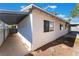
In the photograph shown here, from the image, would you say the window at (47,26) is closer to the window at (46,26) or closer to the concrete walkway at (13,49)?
the window at (46,26)

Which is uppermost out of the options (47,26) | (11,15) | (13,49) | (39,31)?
(11,15)

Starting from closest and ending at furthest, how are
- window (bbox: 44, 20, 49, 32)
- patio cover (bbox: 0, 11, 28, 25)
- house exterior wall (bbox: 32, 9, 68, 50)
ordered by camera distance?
patio cover (bbox: 0, 11, 28, 25)
house exterior wall (bbox: 32, 9, 68, 50)
window (bbox: 44, 20, 49, 32)

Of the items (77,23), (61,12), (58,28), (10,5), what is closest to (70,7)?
(61,12)

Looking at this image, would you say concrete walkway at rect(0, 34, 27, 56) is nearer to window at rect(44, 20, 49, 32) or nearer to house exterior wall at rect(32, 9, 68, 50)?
house exterior wall at rect(32, 9, 68, 50)

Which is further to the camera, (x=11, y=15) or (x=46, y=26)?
(x=46, y=26)

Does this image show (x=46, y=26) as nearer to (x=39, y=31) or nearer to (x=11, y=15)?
(x=39, y=31)

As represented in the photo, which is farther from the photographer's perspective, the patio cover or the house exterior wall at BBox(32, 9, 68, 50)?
the house exterior wall at BBox(32, 9, 68, 50)

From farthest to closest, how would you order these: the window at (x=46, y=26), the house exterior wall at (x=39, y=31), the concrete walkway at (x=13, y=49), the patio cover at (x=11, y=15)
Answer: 1. the window at (x=46, y=26)
2. the house exterior wall at (x=39, y=31)
3. the concrete walkway at (x=13, y=49)
4. the patio cover at (x=11, y=15)

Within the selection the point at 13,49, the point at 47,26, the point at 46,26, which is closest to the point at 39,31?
the point at 46,26

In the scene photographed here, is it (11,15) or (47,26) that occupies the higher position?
(11,15)

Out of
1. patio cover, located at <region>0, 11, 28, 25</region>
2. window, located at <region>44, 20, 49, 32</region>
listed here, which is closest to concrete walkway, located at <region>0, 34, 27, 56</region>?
patio cover, located at <region>0, 11, 28, 25</region>

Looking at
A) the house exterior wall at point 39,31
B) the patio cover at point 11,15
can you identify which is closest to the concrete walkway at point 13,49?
the house exterior wall at point 39,31

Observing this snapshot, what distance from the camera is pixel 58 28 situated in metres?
8.31

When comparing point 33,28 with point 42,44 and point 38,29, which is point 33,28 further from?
point 42,44
